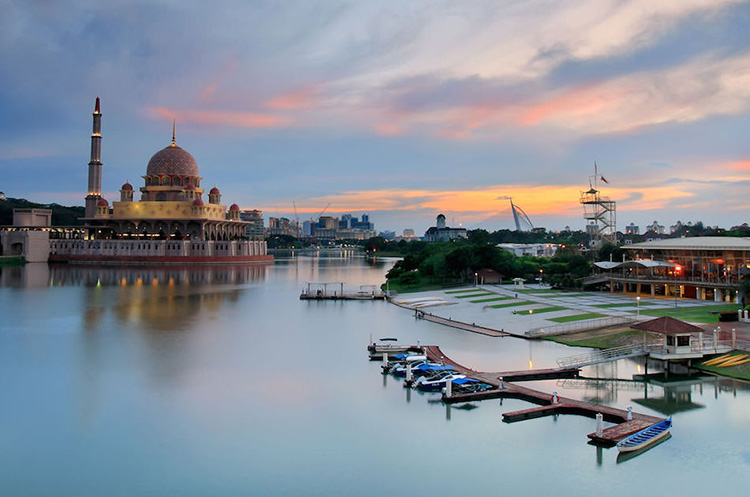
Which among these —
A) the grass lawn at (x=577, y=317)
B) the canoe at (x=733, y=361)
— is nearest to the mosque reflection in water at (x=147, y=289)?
the grass lawn at (x=577, y=317)

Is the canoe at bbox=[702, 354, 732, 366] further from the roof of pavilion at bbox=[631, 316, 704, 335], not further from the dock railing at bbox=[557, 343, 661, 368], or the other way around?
the dock railing at bbox=[557, 343, 661, 368]

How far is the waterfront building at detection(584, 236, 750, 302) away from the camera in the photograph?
5309 centimetres

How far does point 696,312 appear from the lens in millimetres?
45656

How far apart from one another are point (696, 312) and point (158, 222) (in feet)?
385

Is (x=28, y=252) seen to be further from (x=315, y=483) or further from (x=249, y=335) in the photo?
(x=315, y=483)

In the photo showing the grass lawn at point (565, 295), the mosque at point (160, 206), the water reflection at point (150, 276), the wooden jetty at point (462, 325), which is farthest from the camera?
the mosque at point (160, 206)

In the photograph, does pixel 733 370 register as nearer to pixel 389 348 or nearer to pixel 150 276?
pixel 389 348

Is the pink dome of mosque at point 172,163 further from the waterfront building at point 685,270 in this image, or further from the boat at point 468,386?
the boat at point 468,386

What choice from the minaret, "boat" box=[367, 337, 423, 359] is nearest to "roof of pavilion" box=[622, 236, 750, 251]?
"boat" box=[367, 337, 423, 359]

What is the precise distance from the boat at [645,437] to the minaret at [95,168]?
139670 millimetres

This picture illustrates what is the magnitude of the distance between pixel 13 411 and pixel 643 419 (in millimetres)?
27925

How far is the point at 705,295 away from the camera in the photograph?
54625mm

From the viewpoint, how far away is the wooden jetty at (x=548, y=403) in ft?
77.3

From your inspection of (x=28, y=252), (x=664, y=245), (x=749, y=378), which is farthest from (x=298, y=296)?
(x=28, y=252)
